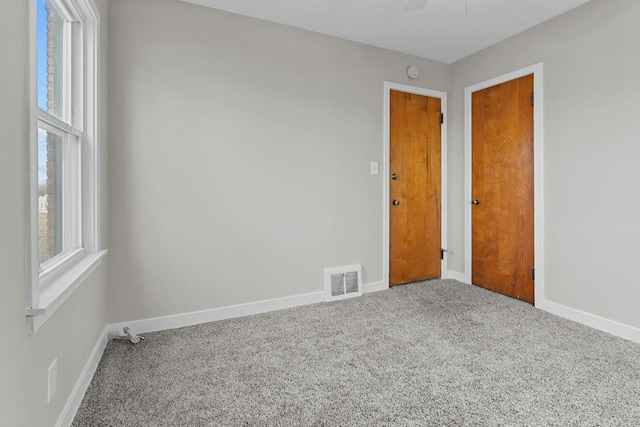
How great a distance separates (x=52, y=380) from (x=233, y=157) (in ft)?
5.96

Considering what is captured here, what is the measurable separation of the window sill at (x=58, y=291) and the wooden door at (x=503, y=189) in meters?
3.33

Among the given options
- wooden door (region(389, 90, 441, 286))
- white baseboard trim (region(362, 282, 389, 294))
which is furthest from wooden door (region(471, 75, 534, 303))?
white baseboard trim (region(362, 282, 389, 294))

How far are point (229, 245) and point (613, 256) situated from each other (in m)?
2.89

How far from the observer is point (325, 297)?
3.10 meters

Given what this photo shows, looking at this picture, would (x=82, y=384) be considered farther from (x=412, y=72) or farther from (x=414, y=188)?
(x=412, y=72)

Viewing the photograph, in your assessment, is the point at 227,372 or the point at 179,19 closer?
the point at 227,372

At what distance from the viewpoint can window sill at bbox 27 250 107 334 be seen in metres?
1.08

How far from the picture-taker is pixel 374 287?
11.1 feet

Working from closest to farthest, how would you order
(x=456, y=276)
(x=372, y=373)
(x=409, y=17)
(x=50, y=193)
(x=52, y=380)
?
(x=52, y=380), (x=50, y=193), (x=372, y=373), (x=409, y=17), (x=456, y=276)

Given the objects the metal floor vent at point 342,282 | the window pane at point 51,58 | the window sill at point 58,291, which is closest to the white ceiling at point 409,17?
the window pane at point 51,58

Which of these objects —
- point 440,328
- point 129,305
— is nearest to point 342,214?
point 440,328

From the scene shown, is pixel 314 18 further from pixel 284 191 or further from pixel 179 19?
pixel 284 191

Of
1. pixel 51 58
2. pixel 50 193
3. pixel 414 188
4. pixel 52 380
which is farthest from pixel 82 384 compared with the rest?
pixel 414 188

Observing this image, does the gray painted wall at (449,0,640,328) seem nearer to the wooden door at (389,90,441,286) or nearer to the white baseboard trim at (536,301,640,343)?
the white baseboard trim at (536,301,640,343)
